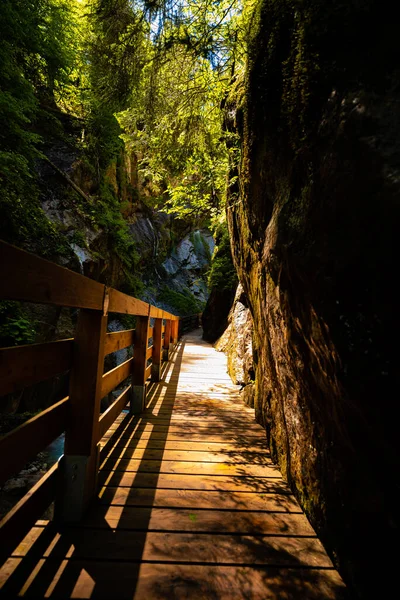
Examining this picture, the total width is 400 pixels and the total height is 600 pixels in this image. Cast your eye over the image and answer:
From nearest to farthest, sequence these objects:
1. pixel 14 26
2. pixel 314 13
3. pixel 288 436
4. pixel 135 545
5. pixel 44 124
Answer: pixel 314 13
pixel 135 545
pixel 288 436
pixel 14 26
pixel 44 124

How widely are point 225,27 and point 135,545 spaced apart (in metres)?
5.39

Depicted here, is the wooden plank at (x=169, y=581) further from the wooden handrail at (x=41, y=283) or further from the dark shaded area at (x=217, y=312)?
the dark shaded area at (x=217, y=312)

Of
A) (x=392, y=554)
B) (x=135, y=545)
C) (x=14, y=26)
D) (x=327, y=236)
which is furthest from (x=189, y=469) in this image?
(x=14, y=26)

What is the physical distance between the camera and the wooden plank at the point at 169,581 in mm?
1348

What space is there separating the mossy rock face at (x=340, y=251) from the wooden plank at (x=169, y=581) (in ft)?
0.76

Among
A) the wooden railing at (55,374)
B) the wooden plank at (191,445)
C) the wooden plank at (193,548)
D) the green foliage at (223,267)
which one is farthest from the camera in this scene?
the green foliage at (223,267)

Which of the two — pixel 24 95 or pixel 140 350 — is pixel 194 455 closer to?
pixel 140 350

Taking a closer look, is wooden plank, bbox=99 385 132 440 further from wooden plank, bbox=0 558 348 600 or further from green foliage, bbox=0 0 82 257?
green foliage, bbox=0 0 82 257

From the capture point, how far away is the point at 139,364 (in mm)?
3820

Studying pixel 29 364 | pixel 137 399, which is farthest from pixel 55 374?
pixel 137 399

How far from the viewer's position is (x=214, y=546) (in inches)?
66.1

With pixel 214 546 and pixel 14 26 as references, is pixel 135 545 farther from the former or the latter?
pixel 14 26

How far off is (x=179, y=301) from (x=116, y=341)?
22.7 meters

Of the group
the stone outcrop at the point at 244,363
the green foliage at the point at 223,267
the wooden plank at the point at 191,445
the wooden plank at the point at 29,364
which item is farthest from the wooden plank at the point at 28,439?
the green foliage at the point at 223,267
